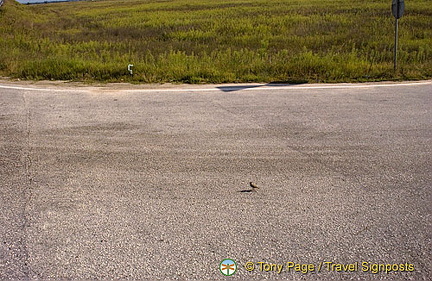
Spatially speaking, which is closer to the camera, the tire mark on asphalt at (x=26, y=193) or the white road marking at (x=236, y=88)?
the tire mark on asphalt at (x=26, y=193)

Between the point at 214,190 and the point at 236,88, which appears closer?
the point at 214,190

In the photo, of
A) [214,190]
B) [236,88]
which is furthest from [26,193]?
[236,88]

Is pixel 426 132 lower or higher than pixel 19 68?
lower

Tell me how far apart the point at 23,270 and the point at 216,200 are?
1.72m

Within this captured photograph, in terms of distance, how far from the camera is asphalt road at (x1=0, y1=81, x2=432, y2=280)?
3.11 metres

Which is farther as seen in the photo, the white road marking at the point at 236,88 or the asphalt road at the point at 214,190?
the white road marking at the point at 236,88

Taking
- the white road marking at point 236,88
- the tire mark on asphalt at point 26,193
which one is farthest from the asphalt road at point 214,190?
the white road marking at point 236,88

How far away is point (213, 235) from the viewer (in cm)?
343

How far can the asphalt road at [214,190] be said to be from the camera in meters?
3.11

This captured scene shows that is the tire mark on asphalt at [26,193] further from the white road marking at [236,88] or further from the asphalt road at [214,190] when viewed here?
the white road marking at [236,88]

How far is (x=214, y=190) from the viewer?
4238 mm

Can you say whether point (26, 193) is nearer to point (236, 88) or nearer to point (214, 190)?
point (214, 190)

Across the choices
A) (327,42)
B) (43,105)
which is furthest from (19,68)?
(327,42)

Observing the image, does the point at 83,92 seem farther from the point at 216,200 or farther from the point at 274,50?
the point at 274,50
